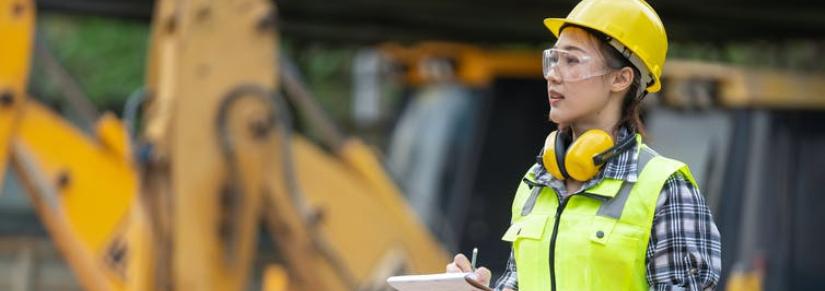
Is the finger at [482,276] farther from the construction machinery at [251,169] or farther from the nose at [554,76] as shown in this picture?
the construction machinery at [251,169]

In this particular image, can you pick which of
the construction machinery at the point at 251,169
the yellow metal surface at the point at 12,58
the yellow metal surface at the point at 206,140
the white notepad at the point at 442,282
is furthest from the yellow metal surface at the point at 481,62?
the white notepad at the point at 442,282

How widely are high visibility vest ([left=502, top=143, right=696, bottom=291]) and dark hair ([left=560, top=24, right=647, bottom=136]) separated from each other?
0.07 metres

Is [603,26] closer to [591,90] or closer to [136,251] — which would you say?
[591,90]

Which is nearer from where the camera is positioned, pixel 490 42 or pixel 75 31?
pixel 490 42

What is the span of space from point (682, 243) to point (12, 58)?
20.0ft

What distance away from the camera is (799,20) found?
1162 centimetres

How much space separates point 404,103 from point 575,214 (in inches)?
425

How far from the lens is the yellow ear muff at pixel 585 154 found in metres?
2.81

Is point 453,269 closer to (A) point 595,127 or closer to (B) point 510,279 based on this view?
(B) point 510,279

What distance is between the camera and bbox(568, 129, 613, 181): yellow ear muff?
2807mm

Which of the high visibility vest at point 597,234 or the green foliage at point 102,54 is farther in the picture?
the green foliage at point 102,54

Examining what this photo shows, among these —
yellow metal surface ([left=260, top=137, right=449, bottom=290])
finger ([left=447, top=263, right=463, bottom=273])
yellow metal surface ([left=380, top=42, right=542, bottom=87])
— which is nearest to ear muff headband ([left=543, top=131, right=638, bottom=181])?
finger ([left=447, top=263, right=463, bottom=273])

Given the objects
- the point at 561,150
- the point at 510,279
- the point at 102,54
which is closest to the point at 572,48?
the point at 561,150

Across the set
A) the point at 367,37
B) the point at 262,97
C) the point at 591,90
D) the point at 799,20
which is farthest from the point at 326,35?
the point at 591,90
